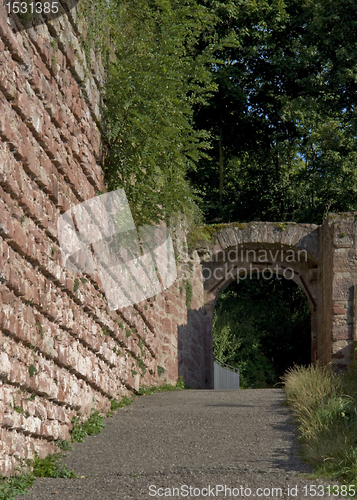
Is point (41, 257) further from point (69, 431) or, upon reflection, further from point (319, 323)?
point (319, 323)

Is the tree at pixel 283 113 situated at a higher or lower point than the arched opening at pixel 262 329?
higher

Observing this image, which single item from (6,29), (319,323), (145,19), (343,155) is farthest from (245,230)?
(6,29)

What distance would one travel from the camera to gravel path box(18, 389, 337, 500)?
3453mm

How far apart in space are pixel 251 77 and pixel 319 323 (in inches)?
331

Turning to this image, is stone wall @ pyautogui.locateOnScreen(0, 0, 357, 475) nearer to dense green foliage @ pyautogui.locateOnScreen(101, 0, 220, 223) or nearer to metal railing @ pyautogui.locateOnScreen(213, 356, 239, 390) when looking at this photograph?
dense green foliage @ pyautogui.locateOnScreen(101, 0, 220, 223)

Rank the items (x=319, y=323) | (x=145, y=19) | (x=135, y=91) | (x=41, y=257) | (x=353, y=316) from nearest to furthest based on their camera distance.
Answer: (x=41, y=257) < (x=135, y=91) < (x=145, y=19) < (x=353, y=316) < (x=319, y=323)

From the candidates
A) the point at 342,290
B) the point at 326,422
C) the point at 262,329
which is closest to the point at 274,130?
the point at 262,329

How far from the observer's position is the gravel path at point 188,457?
345cm

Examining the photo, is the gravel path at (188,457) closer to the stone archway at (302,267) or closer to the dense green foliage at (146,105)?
the dense green foliage at (146,105)

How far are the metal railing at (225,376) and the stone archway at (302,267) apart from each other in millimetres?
680

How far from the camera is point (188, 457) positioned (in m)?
4.16

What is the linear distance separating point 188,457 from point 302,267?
829 centimetres

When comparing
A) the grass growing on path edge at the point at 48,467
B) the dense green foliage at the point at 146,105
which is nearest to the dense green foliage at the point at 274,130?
the dense green foliage at the point at 146,105

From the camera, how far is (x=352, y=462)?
12.2 ft
